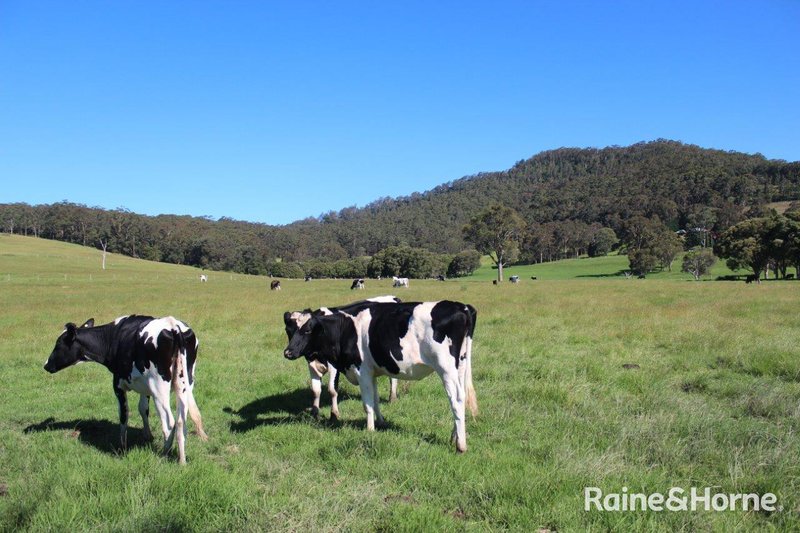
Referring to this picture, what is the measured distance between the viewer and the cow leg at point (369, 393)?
23.9ft

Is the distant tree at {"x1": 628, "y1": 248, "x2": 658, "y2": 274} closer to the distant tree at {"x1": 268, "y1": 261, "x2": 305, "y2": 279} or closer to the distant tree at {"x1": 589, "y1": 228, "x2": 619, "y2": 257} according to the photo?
the distant tree at {"x1": 589, "y1": 228, "x2": 619, "y2": 257}

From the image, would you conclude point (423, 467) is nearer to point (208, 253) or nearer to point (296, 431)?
point (296, 431)

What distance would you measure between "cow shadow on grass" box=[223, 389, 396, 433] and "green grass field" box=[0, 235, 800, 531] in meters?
0.06

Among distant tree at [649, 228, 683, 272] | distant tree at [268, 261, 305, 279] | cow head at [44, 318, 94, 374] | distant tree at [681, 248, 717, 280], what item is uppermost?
distant tree at [649, 228, 683, 272]

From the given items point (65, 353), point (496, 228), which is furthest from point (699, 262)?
point (65, 353)

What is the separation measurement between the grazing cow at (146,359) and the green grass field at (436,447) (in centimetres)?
46

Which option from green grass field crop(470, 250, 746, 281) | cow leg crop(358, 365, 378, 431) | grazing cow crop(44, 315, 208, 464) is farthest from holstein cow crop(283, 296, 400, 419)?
green grass field crop(470, 250, 746, 281)

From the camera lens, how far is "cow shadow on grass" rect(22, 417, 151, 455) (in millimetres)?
7133

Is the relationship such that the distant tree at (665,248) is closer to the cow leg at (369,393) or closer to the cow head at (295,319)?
the cow head at (295,319)

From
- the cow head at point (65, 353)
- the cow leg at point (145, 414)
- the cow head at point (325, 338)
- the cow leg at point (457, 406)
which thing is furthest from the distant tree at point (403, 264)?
the cow leg at point (457, 406)

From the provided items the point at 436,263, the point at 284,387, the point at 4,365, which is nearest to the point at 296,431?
the point at 284,387

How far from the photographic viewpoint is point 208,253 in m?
135

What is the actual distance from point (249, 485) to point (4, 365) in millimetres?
10855

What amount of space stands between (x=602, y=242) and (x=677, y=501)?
460 ft
